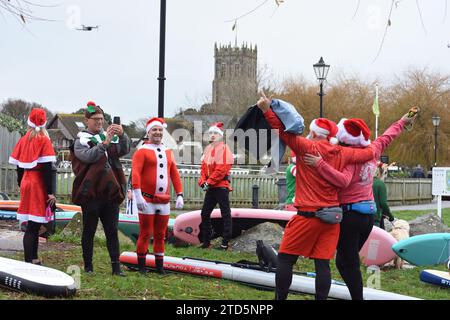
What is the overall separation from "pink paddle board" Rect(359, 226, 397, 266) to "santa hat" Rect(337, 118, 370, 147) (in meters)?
3.56

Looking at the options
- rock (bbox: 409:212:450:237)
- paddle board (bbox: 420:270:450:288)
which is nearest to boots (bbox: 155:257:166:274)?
paddle board (bbox: 420:270:450:288)

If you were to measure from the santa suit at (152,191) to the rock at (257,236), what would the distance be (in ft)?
9.26

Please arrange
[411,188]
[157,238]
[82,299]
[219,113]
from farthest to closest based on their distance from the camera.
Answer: [219,113], [411,188], [157,238], [82,299]

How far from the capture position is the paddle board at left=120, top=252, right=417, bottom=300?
6.73m

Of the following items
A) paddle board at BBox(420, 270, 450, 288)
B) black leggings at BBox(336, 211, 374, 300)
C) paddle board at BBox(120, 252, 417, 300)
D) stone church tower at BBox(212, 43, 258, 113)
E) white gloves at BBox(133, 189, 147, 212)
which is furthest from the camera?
stone church tower at BBox(212, 43, 258, 113)

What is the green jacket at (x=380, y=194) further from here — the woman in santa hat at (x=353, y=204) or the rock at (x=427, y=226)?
the woman in santa hat at (x=353, y=204)

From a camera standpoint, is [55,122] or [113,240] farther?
[55,122]

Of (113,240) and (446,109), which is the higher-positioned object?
(446,109)

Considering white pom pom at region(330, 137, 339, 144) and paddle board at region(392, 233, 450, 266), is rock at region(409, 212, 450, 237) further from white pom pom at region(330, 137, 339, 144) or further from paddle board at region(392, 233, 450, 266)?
white pom pom at region(330, 137, 339, 144)

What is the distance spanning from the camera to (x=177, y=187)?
802 centimetres
